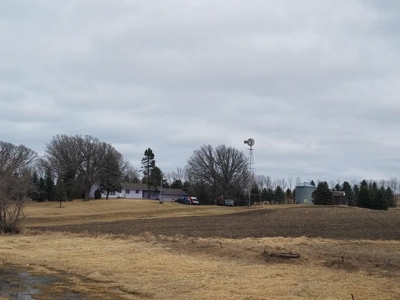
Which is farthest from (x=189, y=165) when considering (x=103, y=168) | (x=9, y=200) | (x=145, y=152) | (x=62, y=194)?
(x=9, y=200)

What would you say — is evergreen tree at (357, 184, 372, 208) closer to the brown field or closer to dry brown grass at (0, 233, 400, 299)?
the brown field

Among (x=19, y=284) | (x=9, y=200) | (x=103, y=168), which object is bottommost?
(x=19, y=284)

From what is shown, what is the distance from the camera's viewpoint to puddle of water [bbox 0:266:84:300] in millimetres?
11227

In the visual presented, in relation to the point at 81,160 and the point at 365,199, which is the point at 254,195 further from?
the point at 81,160

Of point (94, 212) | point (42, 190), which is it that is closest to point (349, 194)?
point (42, 190)

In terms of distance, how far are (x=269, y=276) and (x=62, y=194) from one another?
68874 millimetres

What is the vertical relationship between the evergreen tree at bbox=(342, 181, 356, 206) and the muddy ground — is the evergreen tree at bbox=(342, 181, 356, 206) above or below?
above

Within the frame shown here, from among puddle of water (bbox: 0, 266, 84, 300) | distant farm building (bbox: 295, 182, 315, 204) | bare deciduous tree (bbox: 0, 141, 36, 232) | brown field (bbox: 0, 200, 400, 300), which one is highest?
distant farm building (bbox: 295, 182, 315, 204)

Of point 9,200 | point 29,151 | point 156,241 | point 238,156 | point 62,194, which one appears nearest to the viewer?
point 156,241

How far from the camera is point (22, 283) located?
42.9ft

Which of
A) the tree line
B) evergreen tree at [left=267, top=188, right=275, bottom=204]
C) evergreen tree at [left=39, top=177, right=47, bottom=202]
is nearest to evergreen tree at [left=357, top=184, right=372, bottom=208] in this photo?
the tree line

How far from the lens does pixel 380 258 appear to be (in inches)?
628

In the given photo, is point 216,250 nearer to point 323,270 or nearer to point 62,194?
point 323,270

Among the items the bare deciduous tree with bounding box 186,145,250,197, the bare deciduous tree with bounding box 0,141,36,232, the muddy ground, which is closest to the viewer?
the muddy ground
